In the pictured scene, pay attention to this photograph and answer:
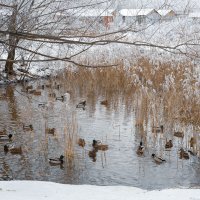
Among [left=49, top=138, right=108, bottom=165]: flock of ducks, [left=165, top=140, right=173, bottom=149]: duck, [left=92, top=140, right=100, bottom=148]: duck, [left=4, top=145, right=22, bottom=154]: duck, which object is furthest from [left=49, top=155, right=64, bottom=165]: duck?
[left=165, top=140, right=173, bottom=149]: duck

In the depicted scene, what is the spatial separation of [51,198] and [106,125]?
568 centimetres

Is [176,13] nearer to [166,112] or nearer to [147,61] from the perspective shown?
[166,112]

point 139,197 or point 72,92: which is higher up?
point 72,92

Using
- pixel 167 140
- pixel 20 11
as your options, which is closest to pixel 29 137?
pixel 167 140

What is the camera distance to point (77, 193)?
505 centimetres

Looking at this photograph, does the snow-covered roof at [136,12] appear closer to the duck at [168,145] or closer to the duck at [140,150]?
the duck at [140,150]

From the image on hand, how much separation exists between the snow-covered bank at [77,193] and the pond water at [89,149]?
111cm

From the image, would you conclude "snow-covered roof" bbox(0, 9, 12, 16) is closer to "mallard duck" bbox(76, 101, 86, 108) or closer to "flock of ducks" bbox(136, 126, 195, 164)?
"flock of ducks" bbox(136, 126, 195, 164)

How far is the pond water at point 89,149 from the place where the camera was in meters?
7.04

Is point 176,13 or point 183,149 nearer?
point 176,13

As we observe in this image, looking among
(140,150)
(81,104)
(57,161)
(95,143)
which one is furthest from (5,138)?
(81,104)

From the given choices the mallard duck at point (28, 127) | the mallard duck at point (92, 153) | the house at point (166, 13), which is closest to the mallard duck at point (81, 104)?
the mallard duck at point (28, 127)

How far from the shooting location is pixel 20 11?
441 centimetres

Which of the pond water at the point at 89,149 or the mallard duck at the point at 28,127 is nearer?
the pond water at the point at 89,149
